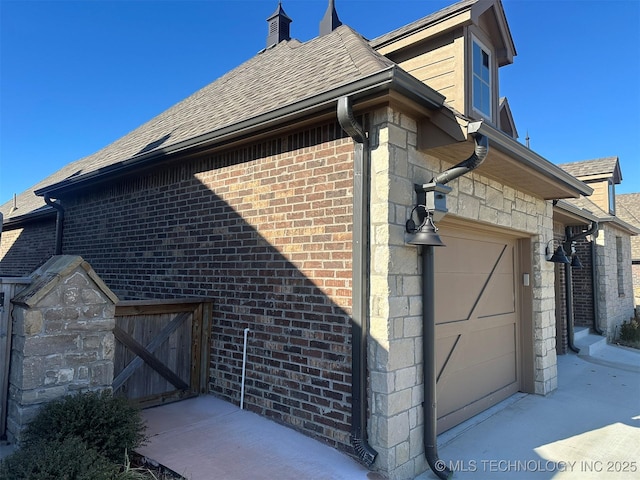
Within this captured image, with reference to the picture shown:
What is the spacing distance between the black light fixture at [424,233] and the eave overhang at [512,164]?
28.1 inches

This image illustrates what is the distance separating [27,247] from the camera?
987cm

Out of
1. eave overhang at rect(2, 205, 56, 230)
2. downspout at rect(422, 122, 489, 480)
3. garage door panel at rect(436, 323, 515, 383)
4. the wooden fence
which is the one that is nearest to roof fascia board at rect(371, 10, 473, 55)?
downspout at rect(422, 122, 489, 480)

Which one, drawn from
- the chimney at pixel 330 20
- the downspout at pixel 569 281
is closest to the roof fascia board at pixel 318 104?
the chimney at pixel 330 20

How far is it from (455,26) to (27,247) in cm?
1042

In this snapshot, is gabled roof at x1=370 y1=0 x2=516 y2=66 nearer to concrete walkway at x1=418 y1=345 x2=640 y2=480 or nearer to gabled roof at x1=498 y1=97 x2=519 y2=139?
gabled roof at x1=498 y1=97 x2=519 y2=139

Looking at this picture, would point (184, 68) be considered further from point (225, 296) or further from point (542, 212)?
point (542, 212)

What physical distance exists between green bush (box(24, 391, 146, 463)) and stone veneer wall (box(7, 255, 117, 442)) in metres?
0.16

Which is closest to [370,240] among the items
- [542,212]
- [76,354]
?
[76,354]

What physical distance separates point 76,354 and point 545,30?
29.5 ft

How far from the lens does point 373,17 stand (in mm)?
Answer: 8641

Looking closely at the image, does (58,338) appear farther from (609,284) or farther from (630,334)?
(630,334)

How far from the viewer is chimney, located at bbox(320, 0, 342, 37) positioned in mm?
7293

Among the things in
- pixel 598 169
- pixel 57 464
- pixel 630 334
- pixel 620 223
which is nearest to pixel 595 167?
pixel 598 169

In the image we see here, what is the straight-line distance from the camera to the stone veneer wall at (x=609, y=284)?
432 inches
